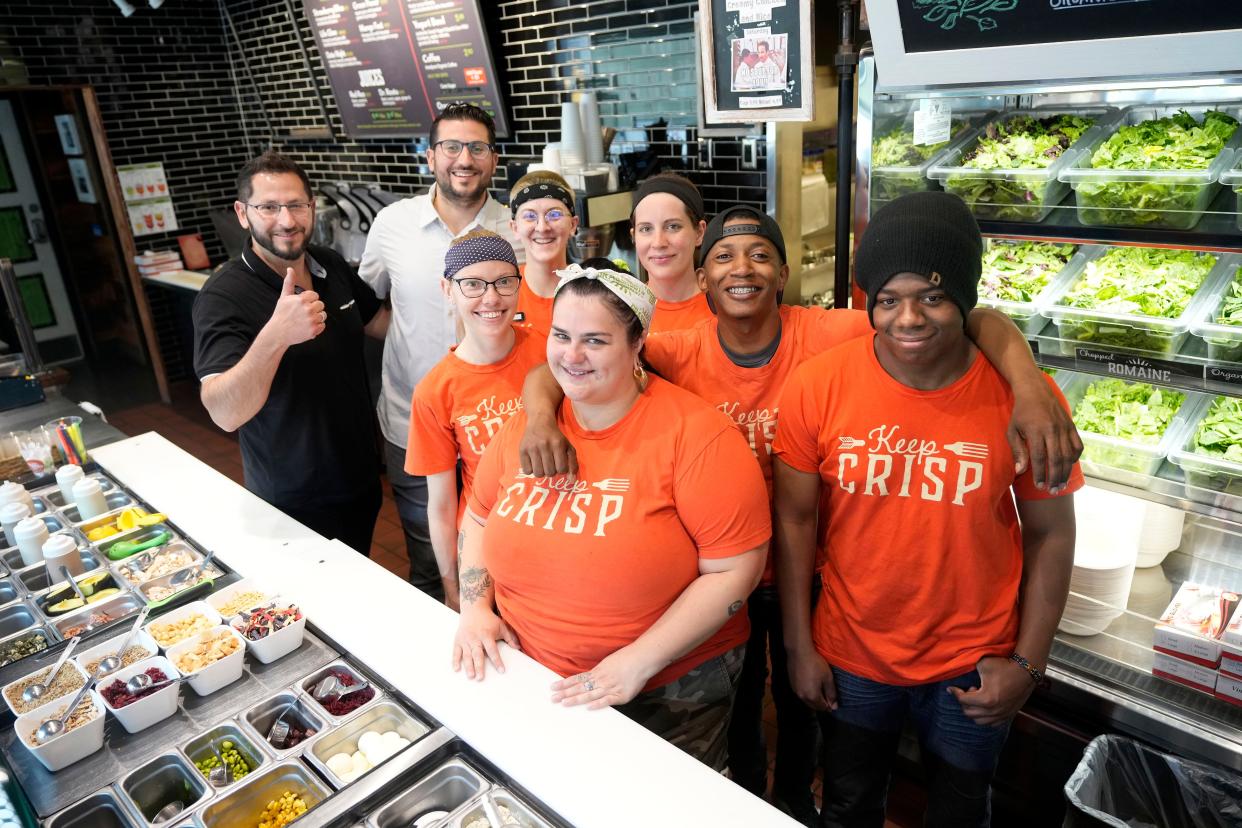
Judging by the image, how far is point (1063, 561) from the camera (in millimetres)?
1842

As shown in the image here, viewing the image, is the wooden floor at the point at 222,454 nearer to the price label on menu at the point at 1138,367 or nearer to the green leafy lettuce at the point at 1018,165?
the price label on menu at the point at 1138,367

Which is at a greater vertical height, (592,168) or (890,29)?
(890,29)

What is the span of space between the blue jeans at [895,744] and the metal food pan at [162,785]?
4.66 ft

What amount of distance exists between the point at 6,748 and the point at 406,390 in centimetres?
177

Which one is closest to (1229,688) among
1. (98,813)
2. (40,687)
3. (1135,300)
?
(1135,300)

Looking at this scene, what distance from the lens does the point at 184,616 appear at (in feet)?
6.61

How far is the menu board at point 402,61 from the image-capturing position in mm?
5180

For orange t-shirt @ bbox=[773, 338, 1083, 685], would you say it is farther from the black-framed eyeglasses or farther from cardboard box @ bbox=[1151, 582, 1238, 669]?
the black-framed eyeglasses

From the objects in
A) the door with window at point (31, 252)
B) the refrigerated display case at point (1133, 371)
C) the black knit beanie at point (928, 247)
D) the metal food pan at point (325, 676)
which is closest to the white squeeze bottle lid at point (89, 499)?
the metal food pan at point (325, 676)

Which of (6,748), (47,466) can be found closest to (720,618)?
(6,748)

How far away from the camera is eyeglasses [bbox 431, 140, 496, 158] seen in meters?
2.98

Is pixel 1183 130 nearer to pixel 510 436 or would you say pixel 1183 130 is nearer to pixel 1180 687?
pixel 1180 687

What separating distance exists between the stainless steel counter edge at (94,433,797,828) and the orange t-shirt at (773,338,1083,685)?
2.01ft

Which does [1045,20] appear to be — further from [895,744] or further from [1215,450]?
[895,744]
